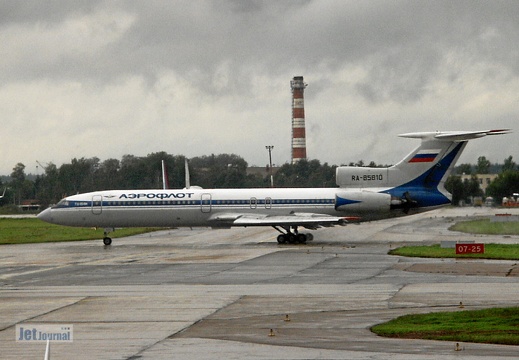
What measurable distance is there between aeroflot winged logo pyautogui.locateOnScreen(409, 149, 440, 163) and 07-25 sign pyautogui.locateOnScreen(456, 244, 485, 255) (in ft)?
40.9

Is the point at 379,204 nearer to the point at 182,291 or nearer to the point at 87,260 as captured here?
the point at 87,260

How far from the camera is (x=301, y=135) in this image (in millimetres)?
159500

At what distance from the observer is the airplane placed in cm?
5500

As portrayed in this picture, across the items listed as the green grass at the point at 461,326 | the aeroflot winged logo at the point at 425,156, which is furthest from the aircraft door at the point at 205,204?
the green grass at the point at 461,326

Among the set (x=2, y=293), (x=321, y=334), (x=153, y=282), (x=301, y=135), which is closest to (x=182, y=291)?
(x=153, y=282)

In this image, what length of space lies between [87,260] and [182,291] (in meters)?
16.3

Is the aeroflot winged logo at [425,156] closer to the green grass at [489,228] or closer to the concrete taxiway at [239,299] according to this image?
the concrete taxiway at [239,299]

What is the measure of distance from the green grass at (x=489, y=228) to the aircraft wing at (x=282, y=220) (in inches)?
524

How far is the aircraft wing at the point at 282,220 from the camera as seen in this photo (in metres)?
53.7

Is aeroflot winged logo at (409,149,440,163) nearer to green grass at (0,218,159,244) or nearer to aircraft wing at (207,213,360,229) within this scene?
aircraft wing at (207,213,360,229)

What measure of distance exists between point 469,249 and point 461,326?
22.9 meters

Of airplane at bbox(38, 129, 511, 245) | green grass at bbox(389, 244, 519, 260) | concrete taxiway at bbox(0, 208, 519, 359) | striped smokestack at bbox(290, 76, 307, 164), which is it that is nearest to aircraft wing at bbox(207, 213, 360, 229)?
airplane at bbox(38, 129, 511, 245)

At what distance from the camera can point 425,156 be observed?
55.2 m

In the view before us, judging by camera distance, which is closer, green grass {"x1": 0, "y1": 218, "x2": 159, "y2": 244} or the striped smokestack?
green grass {"x1": 0, "y1": 218, "x2": 159, "y2": 244}
